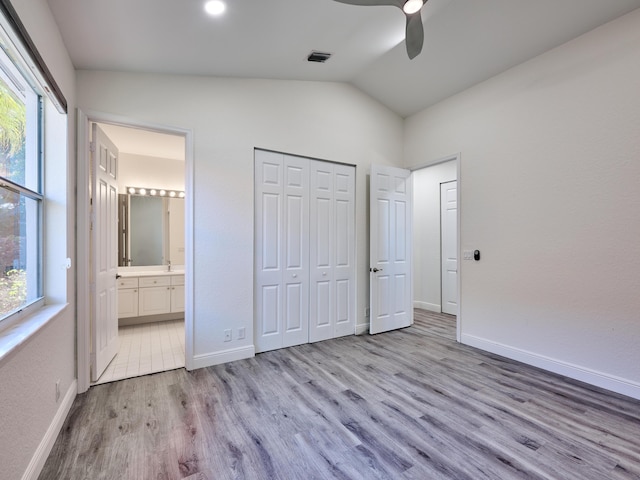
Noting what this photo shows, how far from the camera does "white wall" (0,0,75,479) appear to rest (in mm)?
1339

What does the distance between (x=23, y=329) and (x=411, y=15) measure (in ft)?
9.34

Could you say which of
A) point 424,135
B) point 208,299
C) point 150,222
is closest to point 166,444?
point 208,299

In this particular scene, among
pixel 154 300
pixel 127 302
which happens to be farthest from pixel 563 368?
pixel 127 302

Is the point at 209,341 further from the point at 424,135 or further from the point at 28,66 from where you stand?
the point at 424,135

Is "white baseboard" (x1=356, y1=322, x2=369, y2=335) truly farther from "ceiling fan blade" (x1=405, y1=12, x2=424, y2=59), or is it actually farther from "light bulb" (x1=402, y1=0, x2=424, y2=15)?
"light bulb" (x1=402, y1=0, x2=424, y2=15)

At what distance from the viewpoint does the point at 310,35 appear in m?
2.60

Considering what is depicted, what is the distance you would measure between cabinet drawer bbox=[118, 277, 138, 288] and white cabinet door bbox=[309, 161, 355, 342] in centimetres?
265

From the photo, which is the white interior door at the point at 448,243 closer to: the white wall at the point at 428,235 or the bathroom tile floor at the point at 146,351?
A: the white wall at the point at 428,235

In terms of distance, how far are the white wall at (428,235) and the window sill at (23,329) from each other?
5006 mm

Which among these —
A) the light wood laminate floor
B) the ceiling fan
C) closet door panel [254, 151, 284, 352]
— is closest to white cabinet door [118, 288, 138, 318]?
the light wood laminate floor

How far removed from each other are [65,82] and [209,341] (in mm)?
2420

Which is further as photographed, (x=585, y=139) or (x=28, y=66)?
(x=585, y=139)

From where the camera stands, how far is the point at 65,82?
219 centimetres

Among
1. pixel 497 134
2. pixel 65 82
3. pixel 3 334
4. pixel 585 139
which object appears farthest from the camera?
pixel 497 134
